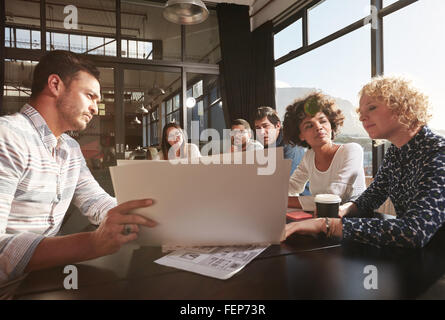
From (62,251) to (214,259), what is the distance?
1.22 feet

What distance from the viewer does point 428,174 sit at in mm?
1000

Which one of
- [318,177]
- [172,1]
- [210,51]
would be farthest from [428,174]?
[210,51]

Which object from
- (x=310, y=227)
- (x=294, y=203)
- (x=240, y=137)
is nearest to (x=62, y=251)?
(x=310, y=227)

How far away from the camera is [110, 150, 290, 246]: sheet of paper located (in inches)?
26.9

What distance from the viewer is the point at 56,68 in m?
1.07

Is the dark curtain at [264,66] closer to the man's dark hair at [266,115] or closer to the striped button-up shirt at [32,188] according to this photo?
the man's dark hair at [266,115]

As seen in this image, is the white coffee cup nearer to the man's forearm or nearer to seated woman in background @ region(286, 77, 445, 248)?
seated woman in background @ region(286, 77, 445, 248)

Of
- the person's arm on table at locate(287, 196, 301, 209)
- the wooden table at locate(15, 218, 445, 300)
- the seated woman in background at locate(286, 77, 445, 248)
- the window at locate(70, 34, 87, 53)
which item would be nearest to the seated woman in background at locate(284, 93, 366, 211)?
the person's arm on table at locate(287, 196, 301, 209)

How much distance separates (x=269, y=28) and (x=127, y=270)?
4.82 meters

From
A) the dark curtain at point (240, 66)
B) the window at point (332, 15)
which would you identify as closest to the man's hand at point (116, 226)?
the window at point (332, 15)

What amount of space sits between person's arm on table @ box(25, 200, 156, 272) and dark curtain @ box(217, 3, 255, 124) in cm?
427

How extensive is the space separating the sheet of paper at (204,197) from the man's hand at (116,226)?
0.06 ft

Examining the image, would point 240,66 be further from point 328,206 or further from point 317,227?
point 317,227
